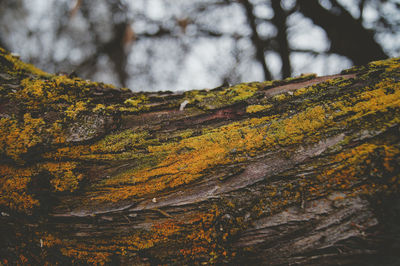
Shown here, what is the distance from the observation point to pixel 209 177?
147cm

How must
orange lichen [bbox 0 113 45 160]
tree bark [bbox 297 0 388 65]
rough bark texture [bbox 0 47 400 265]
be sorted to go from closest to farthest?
rough bark texture [bbox 0 47 400 265] < orange lichen [bbox 0 113 45 160] < tree bark [bbox 297 0 388 65]

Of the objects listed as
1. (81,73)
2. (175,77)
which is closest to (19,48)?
(81,73)

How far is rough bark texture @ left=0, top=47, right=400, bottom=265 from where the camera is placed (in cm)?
121

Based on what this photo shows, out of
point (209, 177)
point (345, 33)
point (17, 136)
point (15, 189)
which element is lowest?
point (209, 177)

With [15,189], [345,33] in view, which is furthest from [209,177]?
[345,33]

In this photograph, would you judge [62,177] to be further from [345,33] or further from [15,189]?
[345,33]

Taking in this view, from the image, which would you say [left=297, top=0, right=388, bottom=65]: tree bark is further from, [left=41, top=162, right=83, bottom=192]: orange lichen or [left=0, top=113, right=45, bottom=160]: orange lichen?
[left=0, top=113, right=45, bottom=160]: orange lichen

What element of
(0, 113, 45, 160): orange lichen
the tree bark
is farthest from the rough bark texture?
the tree bark

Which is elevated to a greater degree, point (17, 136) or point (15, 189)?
point (17, 136)

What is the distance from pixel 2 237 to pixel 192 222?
1467 millimetres

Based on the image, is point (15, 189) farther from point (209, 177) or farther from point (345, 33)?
point (345, 33)

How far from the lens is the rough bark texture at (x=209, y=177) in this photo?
121 cm

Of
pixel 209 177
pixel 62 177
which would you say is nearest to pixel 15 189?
pixel 62 177

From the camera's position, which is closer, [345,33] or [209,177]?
[209,177]
